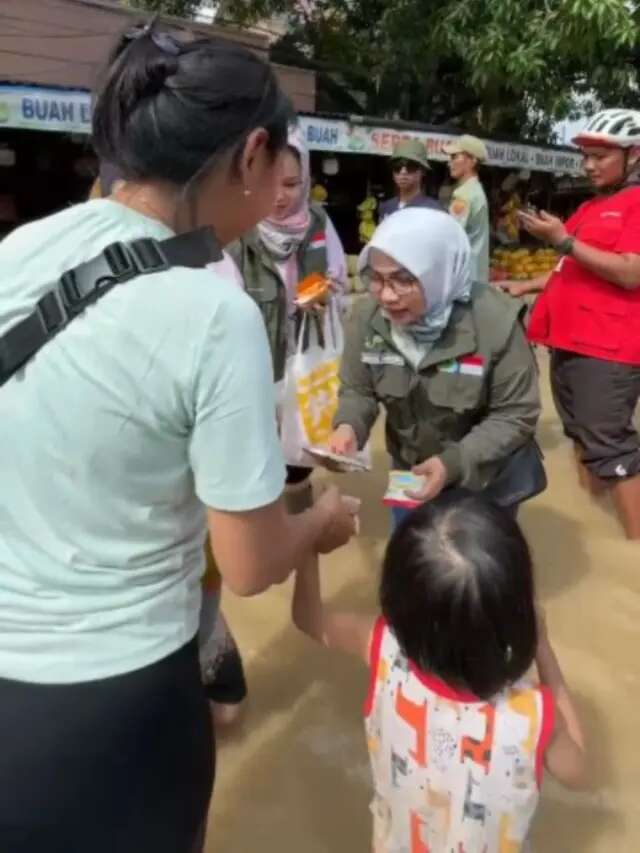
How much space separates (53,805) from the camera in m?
1.09

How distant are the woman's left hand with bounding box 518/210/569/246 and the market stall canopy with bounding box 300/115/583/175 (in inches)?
227

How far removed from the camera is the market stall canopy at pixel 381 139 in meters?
9.57

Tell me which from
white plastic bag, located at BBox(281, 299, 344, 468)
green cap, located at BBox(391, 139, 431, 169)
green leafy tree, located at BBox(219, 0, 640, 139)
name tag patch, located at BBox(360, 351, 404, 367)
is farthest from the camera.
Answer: green leafy tree, located at BBox(219, 0, 640, 139)

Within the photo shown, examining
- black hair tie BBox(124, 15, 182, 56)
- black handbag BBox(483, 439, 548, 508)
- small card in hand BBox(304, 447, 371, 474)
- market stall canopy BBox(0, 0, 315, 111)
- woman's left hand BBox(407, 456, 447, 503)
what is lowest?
market stall canopy BBox(0, 0, 315, 111)

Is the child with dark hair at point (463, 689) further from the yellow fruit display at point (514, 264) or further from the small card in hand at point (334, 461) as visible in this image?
the yellow fruit display at point (514, 264)

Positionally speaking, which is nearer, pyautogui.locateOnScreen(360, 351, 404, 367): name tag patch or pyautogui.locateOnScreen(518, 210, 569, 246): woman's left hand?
pyautogui.locateOnScreen(360, 351, 404, 367): name tag patch

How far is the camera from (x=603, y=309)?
130 inches

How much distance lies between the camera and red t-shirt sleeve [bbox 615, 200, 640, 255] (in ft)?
10.3

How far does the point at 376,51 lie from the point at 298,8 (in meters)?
1.60

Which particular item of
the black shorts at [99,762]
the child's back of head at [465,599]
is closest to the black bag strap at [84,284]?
the black shorts at [99,762]

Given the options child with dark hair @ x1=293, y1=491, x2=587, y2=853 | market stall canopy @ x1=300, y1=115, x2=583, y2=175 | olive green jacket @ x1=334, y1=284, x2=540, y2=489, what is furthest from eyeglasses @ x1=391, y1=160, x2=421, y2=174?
child with dark hair @ x1=293, y1=491, x2=587, y2=853

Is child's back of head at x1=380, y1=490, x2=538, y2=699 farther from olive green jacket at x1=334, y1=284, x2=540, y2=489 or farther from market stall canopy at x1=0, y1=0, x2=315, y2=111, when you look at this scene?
market stall canopy at x1=0, y1=0, x2=315, y2=111

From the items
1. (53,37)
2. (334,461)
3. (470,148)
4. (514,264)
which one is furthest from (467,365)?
(514,264)

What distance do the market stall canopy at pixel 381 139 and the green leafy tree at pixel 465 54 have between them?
0.71m
